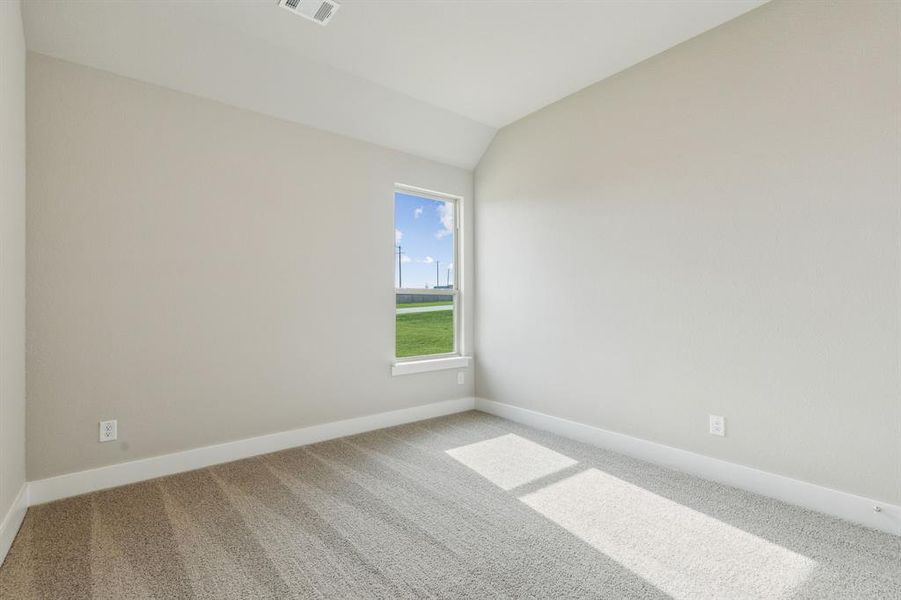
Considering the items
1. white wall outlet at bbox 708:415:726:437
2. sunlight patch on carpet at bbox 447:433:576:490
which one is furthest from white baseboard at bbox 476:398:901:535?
sunlight patch on carpet at bbox 447:433:576:490

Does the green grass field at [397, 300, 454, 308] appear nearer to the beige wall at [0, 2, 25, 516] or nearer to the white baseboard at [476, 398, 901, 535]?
the white baseboard at [476, 398, 901, 535]

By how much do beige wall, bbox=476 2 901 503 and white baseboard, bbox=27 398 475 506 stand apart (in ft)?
4.77

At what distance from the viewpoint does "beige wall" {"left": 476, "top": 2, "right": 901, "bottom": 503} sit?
2.06 meters

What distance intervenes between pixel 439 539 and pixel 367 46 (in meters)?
2.92

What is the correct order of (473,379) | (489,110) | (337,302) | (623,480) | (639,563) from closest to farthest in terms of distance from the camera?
(639,563) < (623,480) < (337,302) < (489,110) < (473,379)

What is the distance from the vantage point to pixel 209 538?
76.9 inches

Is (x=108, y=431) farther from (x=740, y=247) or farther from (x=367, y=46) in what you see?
(x=740, y=247)

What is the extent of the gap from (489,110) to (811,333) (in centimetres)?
283

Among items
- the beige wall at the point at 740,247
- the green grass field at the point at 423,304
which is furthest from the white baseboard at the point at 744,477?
the green grass field at the point at 423,304

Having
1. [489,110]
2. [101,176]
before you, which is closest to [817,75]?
[489,110]

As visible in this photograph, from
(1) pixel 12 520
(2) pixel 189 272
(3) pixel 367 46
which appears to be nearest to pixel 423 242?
(3) pixel 367 46

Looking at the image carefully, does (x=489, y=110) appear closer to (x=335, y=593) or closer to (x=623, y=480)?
(x=623, y=480)

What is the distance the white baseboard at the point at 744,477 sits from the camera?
2.04 m

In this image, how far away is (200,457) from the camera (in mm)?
2783
